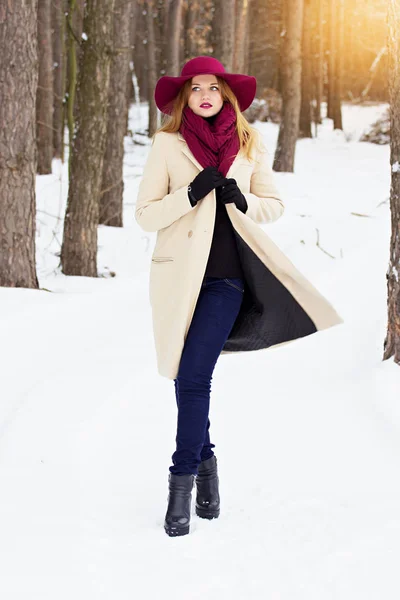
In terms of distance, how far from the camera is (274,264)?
3387 millimetres

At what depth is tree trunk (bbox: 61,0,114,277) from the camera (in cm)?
838

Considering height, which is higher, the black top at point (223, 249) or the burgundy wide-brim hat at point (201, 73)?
the burgundy wide-brim hat at point (201, 73)

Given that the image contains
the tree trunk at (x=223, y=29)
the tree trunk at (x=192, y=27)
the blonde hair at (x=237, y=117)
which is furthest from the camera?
the tree trunk at (x=192, y=27)

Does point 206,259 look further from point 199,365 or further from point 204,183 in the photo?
point 199,365

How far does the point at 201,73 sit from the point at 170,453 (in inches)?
82.1

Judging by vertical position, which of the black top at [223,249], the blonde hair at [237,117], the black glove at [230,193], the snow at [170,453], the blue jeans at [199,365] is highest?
the blonde hair at [237,117]

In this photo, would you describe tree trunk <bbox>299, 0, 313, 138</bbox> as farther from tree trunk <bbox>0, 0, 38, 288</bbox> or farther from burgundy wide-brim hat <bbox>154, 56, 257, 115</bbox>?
burgundy wide-brim hat <bbox>154, 56, 257, 115</bbox>

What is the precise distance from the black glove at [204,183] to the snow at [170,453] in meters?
1.49

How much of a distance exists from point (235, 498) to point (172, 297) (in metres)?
1.05

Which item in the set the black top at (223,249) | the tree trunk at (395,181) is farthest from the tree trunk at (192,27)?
the black top at (223,249)

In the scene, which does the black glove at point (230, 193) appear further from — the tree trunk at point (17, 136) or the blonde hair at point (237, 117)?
the tree trunk at point (17, 136)

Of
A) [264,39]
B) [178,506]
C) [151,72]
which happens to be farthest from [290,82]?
[264,39]

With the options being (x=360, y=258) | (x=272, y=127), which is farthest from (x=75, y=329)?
(x=272, y=127)

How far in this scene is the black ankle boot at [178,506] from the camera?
3166 mm
